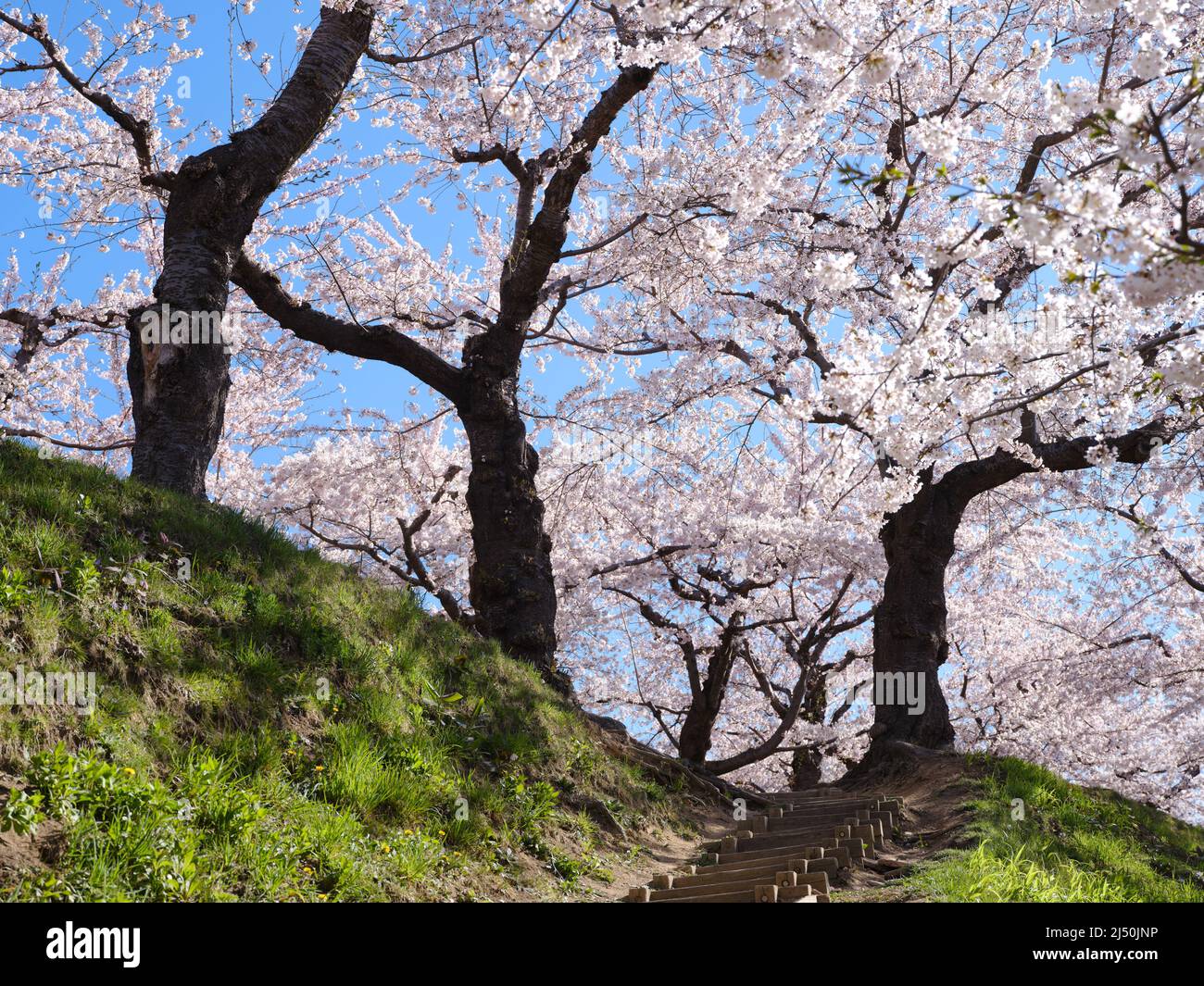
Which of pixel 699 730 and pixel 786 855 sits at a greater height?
pixel 699 730

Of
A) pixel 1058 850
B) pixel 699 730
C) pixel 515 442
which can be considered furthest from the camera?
pixel 699 730

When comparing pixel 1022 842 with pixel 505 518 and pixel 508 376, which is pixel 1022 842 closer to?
pixel 505 518

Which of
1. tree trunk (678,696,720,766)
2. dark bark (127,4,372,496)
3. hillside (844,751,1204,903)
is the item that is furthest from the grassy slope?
tree trunk (678,696,720,766)

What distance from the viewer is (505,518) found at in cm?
893

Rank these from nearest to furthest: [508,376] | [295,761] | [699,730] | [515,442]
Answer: [295,761], [515,442], [508,376], [699,730]

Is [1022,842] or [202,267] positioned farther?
[202,267]

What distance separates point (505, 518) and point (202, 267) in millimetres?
3471

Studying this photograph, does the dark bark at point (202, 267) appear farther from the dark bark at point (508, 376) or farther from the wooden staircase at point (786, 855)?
the wooden staircase at point (786, 855)

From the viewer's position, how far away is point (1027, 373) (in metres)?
5.91

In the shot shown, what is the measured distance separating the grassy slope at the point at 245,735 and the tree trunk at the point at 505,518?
63.3 inches

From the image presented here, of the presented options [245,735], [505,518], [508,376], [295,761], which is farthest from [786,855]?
[508,376]

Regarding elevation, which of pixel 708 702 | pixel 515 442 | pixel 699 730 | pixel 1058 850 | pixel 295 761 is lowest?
pixel 1058 850

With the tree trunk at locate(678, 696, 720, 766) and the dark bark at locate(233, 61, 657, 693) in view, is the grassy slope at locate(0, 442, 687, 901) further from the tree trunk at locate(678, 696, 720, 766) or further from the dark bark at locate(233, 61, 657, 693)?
the tree trunk at locate(678, 696, 720, 766)

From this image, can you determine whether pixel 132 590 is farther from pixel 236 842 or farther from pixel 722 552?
pixel 722 552
